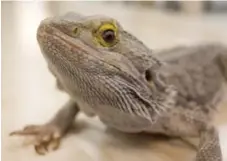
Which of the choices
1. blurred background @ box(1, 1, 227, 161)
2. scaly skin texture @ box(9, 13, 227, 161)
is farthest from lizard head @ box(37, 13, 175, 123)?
blurred background @ box(1, 1, 227, 161)

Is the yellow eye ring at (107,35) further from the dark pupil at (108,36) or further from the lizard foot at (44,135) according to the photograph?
the lizard foot at (44,135)

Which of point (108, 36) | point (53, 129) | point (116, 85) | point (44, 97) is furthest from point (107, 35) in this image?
point (44, 97)

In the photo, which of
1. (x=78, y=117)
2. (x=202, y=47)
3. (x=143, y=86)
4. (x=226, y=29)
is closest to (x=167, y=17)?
(x=226, y=29)

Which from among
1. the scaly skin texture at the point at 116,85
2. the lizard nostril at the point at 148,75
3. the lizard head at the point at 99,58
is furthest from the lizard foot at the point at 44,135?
the lizard nostril at the point at 148,75

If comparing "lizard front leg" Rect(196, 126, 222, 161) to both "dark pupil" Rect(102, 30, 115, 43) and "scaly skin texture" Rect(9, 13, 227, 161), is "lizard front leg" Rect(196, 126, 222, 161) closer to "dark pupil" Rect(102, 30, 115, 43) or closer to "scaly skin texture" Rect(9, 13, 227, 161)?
"scaly skin texture" Rect(9, 13, 227, 161)

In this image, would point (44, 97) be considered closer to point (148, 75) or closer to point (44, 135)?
point (44, 135)

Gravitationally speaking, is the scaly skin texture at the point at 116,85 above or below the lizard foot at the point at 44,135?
above

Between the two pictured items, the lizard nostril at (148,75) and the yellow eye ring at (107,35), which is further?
the lizard nostril at (148,75)
